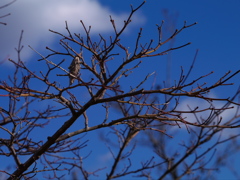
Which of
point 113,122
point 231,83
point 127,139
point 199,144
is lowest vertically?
point 231,83

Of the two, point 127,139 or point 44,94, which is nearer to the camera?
point 44,94

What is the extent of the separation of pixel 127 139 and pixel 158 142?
118cm

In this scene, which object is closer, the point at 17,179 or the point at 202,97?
the point at 202,97

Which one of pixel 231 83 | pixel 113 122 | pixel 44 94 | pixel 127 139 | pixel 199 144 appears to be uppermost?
pixel 127 139

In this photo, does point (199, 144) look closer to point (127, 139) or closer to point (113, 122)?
point (127, 139)

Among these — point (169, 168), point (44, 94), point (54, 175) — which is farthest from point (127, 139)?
point (44, 94)

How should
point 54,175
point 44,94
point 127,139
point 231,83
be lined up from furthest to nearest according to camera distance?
point 127,139 < point 54,175 < point 44,94 < point 231,83

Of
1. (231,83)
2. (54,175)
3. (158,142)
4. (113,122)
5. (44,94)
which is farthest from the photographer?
(158,142)

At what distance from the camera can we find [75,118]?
10.4ft

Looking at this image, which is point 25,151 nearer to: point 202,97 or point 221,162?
point 202,97

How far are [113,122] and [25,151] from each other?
1728 mm

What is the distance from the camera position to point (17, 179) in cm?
336

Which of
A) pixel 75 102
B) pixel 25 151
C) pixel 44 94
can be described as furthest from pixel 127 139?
pixel 44 94

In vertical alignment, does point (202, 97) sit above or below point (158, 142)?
below
